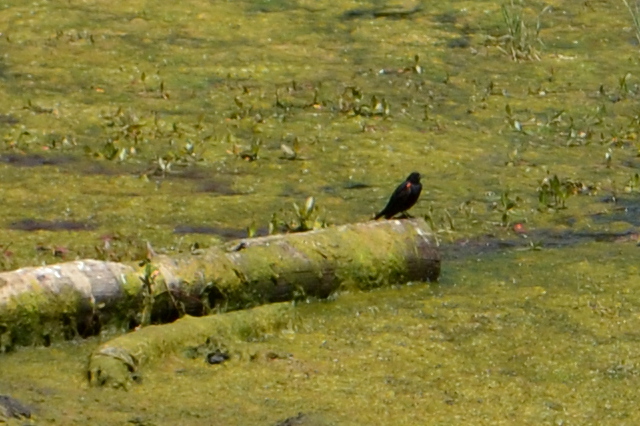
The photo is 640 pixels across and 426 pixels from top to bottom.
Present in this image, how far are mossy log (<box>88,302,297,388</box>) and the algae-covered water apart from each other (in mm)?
86

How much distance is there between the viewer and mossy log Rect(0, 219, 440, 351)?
6090 mm

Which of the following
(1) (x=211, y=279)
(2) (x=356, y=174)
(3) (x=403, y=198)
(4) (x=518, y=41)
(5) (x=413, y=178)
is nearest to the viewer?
(1) (x=211, y=279)

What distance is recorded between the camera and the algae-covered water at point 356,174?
5762mm

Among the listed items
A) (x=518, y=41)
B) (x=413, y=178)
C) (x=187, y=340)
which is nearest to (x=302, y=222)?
(x=413, y=178)

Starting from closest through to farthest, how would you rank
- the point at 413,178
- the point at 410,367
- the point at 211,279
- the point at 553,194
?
the point at 410,367 → the point at 211,279 → the point at 413,178 → the point at 553,194

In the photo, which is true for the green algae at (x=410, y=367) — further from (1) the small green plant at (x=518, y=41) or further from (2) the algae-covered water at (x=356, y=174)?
(1) the small green plant at (x=518, y=41)

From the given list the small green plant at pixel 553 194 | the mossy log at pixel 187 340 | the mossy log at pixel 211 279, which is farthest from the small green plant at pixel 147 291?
the small green plant at pixel 553 194

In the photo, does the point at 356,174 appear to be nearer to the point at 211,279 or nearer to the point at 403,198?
the point at 403,198

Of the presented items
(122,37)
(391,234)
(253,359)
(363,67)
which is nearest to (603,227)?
(391,234)

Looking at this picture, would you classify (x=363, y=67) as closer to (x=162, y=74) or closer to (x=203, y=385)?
(x=162, y=74)

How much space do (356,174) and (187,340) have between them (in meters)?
3.85

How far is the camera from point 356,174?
32.2 feet

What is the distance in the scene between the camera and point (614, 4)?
48.3 ft

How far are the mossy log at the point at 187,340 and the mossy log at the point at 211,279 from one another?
0.15m
